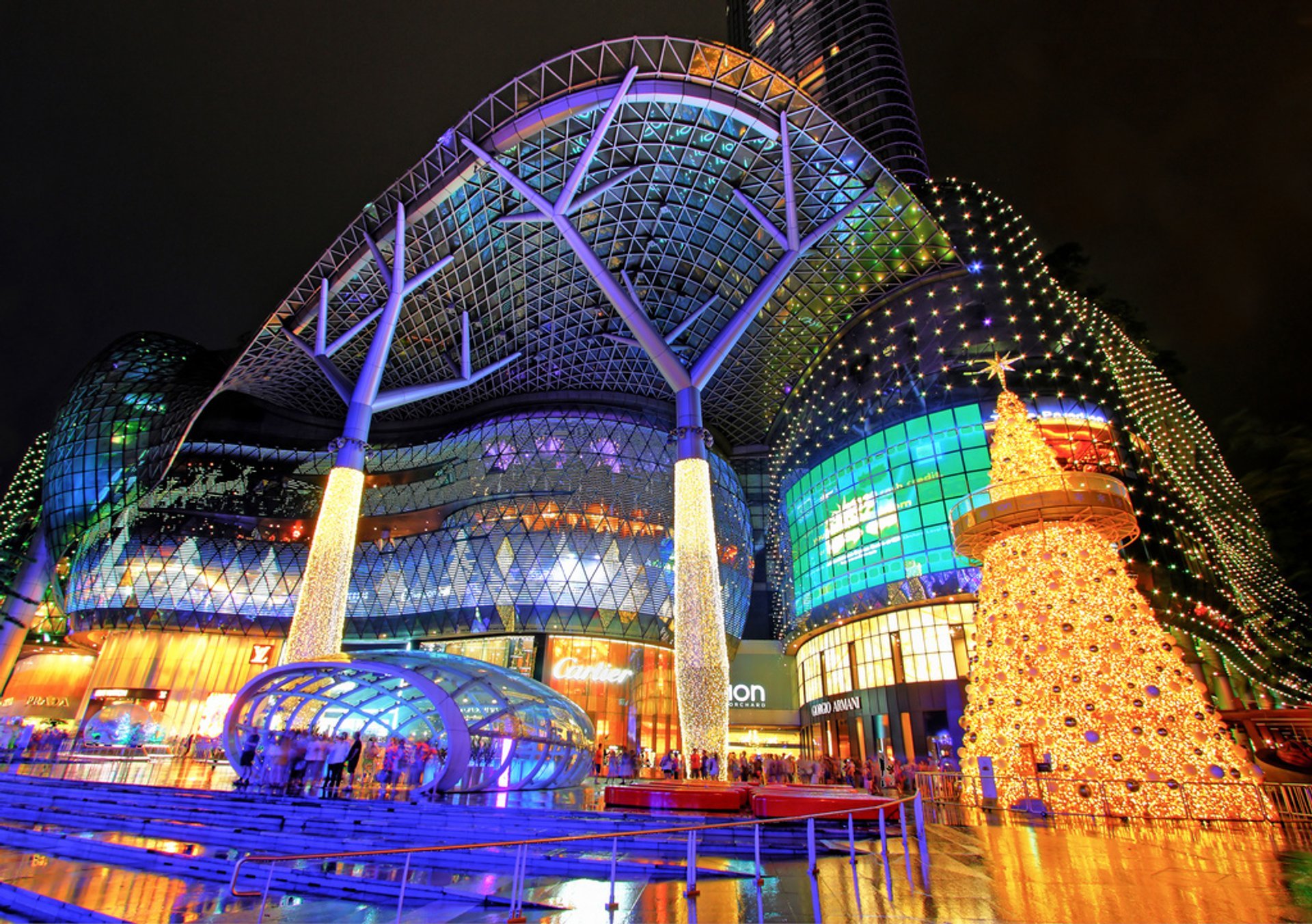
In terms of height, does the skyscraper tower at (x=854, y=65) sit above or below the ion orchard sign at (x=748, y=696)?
above

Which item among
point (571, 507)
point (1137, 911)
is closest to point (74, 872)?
point (1137, 911)

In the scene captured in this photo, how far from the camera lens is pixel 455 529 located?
44.3 metres

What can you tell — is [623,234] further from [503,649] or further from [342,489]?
[503,649]

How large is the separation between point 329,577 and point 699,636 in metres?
14.6

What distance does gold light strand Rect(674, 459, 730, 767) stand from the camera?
19.5 meters

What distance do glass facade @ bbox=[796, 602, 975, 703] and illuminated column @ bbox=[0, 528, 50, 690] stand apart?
5799 cm

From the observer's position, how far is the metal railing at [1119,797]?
37.2 ft

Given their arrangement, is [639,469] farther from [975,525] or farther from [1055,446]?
[975,525]

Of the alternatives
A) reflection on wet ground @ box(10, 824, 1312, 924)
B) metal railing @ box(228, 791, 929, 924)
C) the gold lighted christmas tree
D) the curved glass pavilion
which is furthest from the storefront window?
metal railing @ box(228, 791, 929, 924)

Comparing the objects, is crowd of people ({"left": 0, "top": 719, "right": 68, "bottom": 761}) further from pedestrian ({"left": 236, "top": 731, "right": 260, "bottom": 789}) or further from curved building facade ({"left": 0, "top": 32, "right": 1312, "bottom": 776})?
pedestrian ({"left": 236, "top": 731, "right": 260, "bottom": 789})

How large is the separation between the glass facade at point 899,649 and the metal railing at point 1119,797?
49.4 feet

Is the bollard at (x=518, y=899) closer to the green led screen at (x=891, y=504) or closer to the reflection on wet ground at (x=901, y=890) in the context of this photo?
the reflection on wet ground at (x=901, y=890)

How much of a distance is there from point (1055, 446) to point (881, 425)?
841 cm

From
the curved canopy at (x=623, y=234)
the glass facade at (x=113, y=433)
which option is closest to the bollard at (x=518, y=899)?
the curved canopy at (x=623, y=234)
